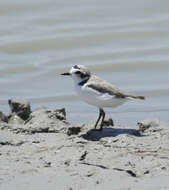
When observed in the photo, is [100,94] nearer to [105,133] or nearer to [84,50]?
[105,133]

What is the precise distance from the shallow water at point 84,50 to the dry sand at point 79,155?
1691 mm

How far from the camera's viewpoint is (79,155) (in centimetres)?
715

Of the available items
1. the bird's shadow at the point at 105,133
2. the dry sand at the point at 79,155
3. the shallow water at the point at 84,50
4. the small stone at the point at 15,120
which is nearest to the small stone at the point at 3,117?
the small stone at the point at 15,120

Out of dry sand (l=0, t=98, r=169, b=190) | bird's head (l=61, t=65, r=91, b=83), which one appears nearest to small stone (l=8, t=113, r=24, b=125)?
dry sand (l=0, t=98, r=169, b=190)

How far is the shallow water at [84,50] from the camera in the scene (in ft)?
36.9

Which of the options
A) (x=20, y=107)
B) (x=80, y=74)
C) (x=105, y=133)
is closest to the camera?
(x=105, y=133)

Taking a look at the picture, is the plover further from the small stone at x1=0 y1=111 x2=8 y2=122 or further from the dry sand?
the small stone at x1=0 y1=111 x2=8 y2=122

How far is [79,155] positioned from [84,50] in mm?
6757

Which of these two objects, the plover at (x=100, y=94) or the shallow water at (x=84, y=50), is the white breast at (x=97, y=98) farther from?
the shallow water at (x=84, y=50)

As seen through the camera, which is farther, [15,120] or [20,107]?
[20,107]

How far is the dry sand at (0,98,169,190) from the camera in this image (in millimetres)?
6262

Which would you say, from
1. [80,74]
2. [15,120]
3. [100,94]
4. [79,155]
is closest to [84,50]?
[15,120]

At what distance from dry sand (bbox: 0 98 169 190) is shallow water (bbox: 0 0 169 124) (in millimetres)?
1691

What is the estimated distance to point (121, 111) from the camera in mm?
10664
